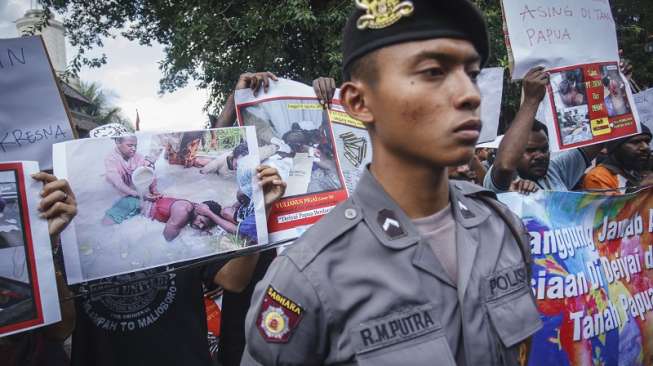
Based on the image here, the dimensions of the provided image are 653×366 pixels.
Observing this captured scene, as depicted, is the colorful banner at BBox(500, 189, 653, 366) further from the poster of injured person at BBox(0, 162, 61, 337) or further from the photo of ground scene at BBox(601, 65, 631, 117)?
the poster of injured person at BBox(0, 162, 61, 337)

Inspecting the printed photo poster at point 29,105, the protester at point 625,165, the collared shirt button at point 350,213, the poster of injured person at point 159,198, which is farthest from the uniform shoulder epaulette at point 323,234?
the protester at point 625,165

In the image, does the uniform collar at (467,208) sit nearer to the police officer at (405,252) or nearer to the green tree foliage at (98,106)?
the police officer at (405,252)

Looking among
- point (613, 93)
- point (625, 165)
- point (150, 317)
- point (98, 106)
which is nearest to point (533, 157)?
point (613, 93)

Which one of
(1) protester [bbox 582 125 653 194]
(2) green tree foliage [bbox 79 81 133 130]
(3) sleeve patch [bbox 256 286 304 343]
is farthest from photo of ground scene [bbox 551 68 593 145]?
(2) green tree foliage [bbox 79 81 133 130]

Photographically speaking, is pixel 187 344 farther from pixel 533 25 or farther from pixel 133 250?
pixel 533 25

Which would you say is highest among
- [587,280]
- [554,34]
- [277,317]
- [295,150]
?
[554,34]

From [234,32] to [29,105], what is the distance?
7898 millimetres

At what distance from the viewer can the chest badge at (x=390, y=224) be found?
134 cm

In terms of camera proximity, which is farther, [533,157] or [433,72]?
[533,157]

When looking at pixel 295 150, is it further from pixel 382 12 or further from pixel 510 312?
pixel 510 312

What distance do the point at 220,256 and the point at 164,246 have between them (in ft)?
0.72

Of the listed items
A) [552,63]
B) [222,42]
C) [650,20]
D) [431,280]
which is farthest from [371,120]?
[650,20]

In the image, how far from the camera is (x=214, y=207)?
200 centimetres

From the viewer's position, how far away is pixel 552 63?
282cm
